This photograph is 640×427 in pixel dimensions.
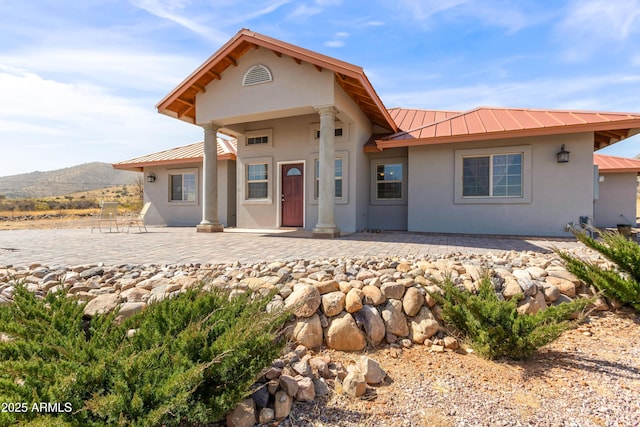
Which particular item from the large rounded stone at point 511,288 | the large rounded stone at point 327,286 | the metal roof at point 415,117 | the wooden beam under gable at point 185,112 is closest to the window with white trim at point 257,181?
the wooden beam under gable at point 185,112

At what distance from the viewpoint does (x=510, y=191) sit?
8219mm

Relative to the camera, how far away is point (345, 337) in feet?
9.77

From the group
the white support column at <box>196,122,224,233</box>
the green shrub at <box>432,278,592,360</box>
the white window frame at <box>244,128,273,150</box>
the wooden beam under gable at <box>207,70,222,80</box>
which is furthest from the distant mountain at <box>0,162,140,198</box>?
the green shrub at <box>432,278,592,360</box>

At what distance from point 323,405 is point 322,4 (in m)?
7.58

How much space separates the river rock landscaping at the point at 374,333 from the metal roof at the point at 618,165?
10719 mm

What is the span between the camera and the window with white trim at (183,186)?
12.4 meters

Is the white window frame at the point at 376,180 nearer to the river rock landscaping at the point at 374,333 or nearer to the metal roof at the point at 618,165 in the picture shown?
the river rock landscaping at the point at 374,333

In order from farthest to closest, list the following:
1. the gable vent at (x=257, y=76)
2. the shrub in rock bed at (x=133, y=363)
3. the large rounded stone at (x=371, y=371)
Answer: the gable vent at (x=257, y=76) < the large rounded stone at (x=371, y=371) < the shrub in rock bed at (x=133, y=363)

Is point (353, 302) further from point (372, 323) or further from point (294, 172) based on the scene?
point (294, 172)

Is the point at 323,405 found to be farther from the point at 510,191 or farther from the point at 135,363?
the point at 510,191

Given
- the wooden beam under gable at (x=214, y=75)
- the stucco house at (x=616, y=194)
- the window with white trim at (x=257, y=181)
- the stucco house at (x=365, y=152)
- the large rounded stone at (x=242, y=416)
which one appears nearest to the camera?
the large rounded stone at (x=242, y=416)

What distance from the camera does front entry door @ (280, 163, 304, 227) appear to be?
32.2ft

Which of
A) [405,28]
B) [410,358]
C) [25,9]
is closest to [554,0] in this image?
[405,28]

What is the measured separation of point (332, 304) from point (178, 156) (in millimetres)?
11469
